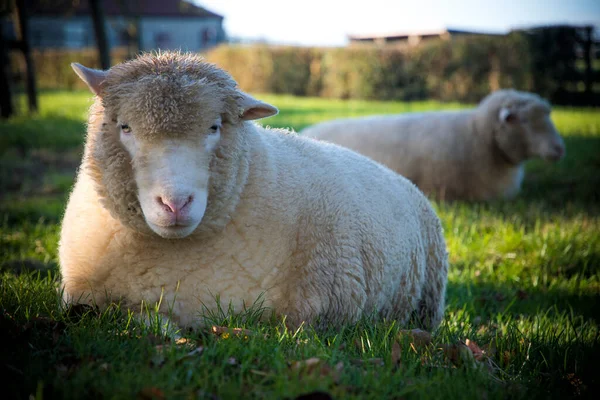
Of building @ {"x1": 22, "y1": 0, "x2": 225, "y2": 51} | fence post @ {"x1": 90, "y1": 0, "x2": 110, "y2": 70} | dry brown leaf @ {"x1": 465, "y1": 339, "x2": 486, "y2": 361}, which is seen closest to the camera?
dry brown leaf @ {"x1": 465, "y1": 339, "x2": 486, "y2": 361}

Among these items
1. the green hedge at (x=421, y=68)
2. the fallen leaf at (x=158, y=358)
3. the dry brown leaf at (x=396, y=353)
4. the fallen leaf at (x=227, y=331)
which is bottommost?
the dry brown leaf at (x=396, y=353)

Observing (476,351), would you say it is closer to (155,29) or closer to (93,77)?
(93,77)

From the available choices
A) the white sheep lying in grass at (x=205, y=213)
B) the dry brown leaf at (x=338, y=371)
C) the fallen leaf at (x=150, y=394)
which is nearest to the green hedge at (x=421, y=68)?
the white sheep lying in grass at (x=205, y=213)

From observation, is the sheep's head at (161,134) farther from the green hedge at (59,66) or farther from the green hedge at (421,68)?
the green hedge at (59,66)

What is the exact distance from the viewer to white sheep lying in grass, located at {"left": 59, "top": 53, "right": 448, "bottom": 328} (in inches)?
101

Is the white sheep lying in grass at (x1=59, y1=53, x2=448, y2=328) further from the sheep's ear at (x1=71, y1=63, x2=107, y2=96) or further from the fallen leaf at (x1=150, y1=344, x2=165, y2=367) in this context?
the fallen leaf at (x1=150, y1=344, x2=165, y2=367)

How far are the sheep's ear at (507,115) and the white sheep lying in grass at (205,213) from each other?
16.8 feet

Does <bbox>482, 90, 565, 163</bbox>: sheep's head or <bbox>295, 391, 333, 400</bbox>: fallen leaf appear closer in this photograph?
<bbox>295, 391, 333, 400</bbox>: fallen leaf

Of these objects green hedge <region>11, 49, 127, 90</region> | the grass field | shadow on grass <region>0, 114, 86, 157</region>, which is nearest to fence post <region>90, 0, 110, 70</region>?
shadow on grass <region>0, 114, 86, 157</region>

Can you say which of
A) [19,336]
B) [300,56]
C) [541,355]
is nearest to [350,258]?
[541,355]

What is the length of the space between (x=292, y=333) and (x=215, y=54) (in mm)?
24727

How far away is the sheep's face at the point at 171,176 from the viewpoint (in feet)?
8.03

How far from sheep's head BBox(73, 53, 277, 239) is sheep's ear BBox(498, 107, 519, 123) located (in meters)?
5.86

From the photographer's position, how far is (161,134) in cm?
255
